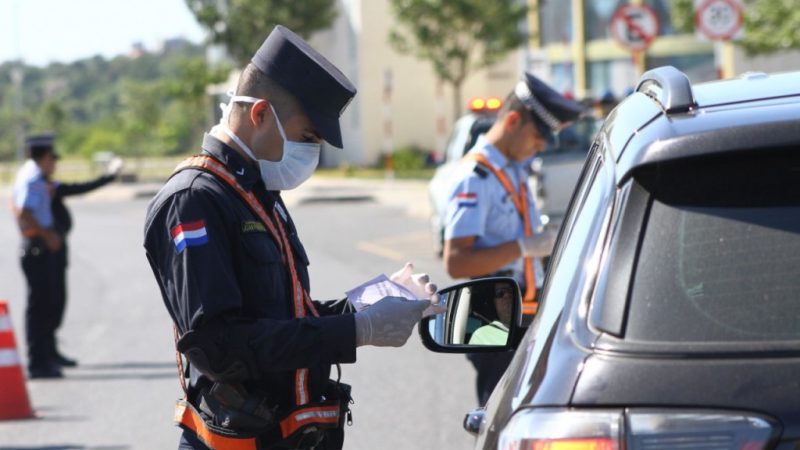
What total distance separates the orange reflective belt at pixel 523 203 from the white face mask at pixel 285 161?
7.36 feet

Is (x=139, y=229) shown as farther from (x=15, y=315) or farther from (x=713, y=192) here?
(x=713, y=192)

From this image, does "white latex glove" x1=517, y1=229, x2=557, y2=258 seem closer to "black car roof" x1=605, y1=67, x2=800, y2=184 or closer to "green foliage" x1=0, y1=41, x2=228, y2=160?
"black car roof" x1=605, y1=67, x2=800, y2=184

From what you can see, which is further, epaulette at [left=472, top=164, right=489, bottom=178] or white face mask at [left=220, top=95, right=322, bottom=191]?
epaulette at [left=472, top=164, right=489, bottom=178]

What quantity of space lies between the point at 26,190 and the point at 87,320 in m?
3.70

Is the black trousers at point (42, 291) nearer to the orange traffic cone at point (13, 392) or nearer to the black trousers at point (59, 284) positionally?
the black trousers at point (59, 284)

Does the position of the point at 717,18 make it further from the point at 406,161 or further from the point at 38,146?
the point at 406,161

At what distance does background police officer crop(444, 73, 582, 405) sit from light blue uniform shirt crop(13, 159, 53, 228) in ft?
18.9

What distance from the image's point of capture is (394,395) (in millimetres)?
9328

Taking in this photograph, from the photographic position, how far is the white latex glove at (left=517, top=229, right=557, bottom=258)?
5.89m

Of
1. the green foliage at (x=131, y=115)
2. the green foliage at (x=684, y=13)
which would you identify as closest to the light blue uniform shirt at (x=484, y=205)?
the green foliage at (x=684, y=13)

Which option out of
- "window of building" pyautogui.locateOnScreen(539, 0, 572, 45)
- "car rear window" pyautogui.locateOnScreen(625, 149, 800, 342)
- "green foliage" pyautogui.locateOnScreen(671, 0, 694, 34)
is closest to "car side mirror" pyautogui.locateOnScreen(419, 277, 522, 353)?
"car rear window" pyautogui.locateOnScreen(625, 149, 800, 342)

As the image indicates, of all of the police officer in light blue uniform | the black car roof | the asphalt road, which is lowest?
the asphalt road

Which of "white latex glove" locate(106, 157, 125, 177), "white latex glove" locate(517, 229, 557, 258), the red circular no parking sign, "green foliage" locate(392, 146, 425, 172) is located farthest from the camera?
"green foliage" locate(392, 146, 425, 172)

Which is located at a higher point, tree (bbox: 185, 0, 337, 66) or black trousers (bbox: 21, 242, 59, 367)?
tree (bbox: 185, 0, 337, 66)
